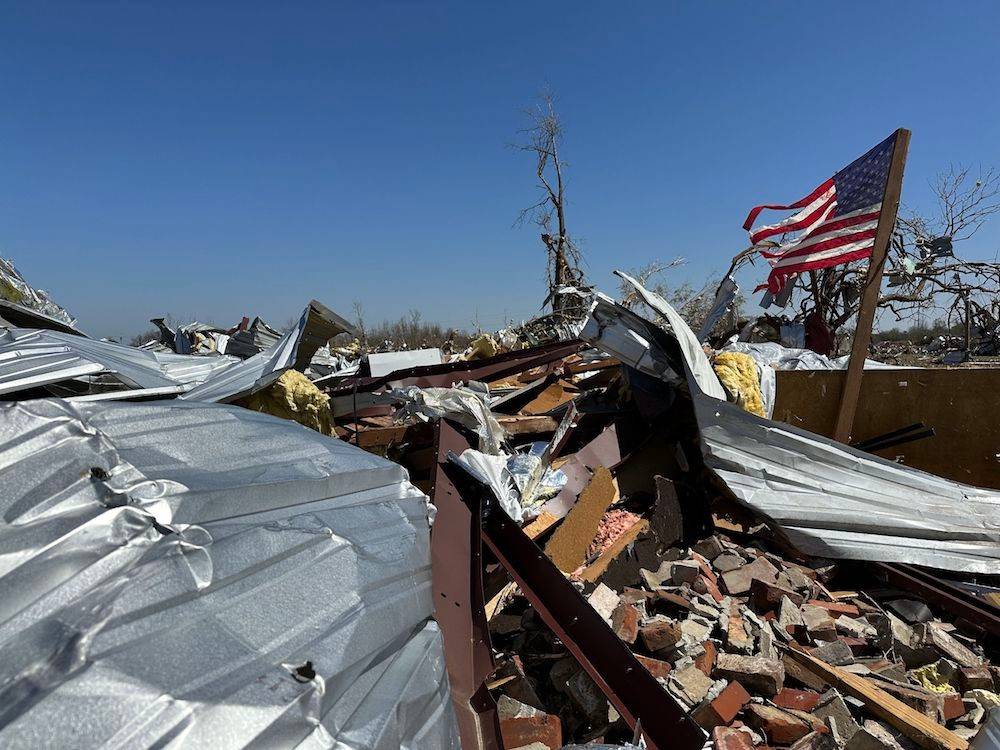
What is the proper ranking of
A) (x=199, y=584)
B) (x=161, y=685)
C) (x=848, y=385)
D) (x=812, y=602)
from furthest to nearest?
(x=848, y=385), (x=812, y=602), (x=199, y=584), (x=161, y=685)

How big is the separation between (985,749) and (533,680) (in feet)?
4.68

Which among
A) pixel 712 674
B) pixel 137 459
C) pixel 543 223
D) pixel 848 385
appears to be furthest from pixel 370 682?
pixel 543 223

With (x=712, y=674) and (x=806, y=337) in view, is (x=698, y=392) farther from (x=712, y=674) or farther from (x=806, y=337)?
(x=806, y=337)

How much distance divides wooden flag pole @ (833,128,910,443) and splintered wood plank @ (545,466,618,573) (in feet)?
6.19

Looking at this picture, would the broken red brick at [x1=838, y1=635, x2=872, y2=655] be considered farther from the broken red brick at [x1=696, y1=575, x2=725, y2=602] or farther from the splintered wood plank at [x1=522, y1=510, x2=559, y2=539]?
the splintered wood plank at [x1=522, y1=510, x2=559, y2=539]

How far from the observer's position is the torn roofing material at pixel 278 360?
2998 mm

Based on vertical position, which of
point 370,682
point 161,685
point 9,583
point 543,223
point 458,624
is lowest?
point 458,624

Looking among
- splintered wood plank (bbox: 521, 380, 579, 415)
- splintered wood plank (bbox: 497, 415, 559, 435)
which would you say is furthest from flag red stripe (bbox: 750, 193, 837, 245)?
splintered wood plank (bbox: 497, 415, 559, 435)

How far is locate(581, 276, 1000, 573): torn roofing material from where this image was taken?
311 cm

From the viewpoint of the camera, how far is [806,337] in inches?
330

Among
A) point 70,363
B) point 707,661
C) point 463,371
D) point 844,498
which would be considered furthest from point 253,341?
point 844,498

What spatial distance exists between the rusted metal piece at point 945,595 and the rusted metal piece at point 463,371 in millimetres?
3070

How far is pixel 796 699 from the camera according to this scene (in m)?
2.08

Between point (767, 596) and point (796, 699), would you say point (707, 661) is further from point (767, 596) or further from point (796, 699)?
point (767, 596)
